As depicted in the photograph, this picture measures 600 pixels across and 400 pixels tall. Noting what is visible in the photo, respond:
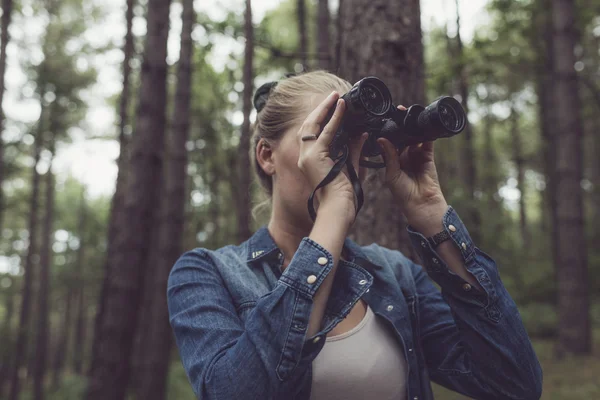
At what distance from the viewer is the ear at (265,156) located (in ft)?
6.33

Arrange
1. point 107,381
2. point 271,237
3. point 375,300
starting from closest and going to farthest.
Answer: point 375,300 → point 271,237 → point 107,381

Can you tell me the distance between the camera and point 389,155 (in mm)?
1822

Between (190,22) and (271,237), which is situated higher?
(190,22)

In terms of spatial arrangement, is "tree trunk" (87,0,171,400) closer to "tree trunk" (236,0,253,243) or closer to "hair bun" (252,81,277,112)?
"tree trunk" (236,0,253,243)

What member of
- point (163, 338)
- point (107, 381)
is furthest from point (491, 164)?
point (107, 381)

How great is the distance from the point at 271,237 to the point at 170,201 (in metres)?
6.12

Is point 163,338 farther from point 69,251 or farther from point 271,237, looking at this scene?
point 69,251

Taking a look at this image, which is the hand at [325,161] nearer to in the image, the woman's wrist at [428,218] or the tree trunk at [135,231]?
the woman's wrist at [428,218]

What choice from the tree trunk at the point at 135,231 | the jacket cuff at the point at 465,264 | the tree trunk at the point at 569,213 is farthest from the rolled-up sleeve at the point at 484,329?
the tree trunk at the point at 569,213

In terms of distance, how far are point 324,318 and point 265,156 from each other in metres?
0.74

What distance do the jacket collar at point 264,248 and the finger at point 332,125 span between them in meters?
0.49

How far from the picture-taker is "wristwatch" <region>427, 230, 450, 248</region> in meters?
1.69

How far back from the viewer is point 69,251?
2723 centimetres

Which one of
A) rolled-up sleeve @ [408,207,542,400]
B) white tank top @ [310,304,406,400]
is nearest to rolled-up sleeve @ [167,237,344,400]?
white tank top @ [310,304,406,400]
